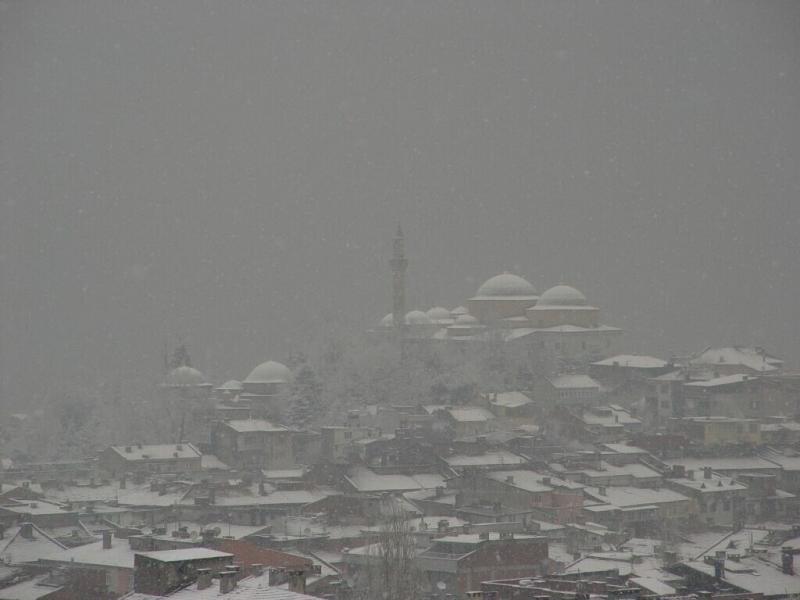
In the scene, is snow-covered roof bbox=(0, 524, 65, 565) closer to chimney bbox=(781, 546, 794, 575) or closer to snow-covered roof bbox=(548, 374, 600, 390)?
chimney bbox=(781, 546, 794, 575)

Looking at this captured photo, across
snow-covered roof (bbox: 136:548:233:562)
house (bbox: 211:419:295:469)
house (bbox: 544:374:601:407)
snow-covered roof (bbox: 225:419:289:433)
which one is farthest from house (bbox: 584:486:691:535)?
snow-covered roof (bbox: 136:548:233:562)

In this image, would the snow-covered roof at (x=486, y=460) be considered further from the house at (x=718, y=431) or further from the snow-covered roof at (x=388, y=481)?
the house at (x=718, y=431)

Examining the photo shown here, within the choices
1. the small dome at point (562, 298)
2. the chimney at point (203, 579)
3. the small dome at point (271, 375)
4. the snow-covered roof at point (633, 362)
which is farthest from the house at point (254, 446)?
the chimney at point (203, 579)

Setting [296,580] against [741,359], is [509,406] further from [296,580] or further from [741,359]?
[296,580]

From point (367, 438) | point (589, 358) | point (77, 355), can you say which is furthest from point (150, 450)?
point (77, 355)

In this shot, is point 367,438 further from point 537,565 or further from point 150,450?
point 537,565
